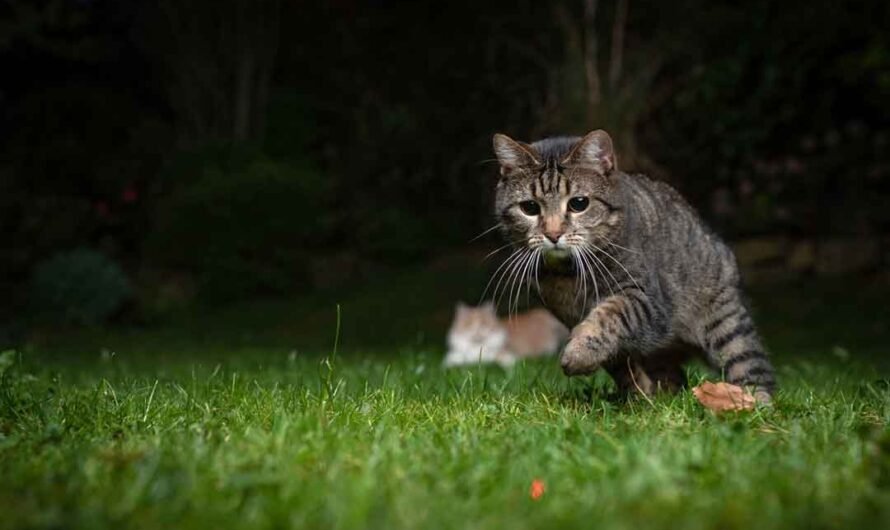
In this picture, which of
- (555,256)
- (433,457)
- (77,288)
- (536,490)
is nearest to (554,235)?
(555,256)

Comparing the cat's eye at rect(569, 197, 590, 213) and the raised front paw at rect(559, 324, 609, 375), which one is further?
the cat's eye at rect(569, 197, 590, 213)

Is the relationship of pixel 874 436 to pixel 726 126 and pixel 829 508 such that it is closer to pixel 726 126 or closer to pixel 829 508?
pixel 829 508

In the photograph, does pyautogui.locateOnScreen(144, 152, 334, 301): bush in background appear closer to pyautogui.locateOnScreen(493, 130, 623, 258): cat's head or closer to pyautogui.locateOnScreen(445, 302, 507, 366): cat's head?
pyautogui.locateOnScreen(445, 302, 507, 366): cat's head

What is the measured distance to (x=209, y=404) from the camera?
3.18 meters

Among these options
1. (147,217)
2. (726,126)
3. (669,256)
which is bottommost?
(147,217)

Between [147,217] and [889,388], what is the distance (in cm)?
915

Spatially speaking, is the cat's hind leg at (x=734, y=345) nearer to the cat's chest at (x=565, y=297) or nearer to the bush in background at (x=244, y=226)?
the cat's chest at (x=565, y=297)

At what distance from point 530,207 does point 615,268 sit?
39cm

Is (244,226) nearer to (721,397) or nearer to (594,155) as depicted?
(594,155)

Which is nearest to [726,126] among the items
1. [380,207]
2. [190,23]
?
[380,207]

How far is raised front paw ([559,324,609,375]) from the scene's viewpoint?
3225 mm

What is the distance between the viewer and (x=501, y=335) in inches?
275

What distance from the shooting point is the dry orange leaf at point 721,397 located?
3.04 m

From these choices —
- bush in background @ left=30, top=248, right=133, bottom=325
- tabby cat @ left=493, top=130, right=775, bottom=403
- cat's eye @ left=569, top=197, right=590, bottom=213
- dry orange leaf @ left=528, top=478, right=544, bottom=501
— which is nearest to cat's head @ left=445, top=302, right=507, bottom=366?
tabby cat @ left=493, top=130, right=775, bottom=403
